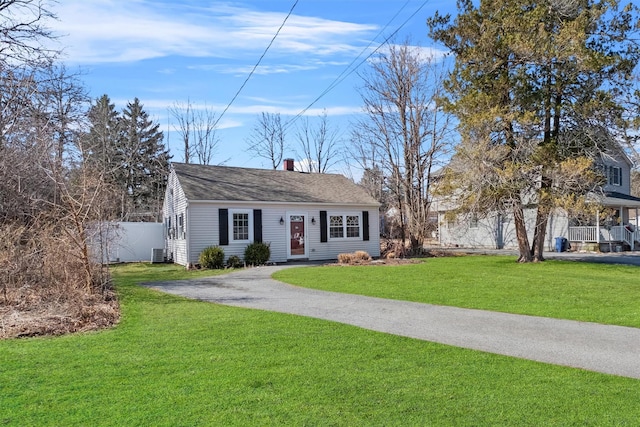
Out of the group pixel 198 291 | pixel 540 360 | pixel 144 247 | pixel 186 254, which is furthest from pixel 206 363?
pixel 144 247

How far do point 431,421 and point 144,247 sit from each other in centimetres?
2241

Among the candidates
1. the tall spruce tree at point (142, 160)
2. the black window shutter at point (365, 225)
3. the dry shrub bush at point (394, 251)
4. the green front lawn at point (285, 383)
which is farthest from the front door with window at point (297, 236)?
the tall spruce tree at point (142, 160)

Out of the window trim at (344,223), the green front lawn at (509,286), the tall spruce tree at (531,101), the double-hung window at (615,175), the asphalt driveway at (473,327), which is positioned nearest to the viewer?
the asphalt driveway at (473,327)

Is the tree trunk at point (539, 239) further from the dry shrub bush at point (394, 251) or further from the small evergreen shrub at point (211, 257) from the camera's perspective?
the small evergreen shrub at point (211, 257)

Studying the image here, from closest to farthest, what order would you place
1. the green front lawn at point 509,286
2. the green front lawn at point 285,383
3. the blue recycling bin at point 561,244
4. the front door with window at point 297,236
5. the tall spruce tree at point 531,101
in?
the green front lawn at point 285,383, the green front lawn at point 509,286, the tall spruce tree at point 531,101, the front door with window at point 297,236, the blue recycling bin at point 561,244

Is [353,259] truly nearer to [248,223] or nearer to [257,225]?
[257,225]

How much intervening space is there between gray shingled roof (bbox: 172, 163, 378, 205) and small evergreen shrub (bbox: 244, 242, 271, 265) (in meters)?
1.89

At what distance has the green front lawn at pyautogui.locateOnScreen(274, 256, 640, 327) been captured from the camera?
9.32m

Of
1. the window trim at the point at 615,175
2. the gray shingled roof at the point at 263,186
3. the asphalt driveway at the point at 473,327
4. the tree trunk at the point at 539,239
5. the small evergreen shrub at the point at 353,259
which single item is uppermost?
the window trim at the point at 615,175

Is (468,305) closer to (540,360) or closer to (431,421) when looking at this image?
(540,360)

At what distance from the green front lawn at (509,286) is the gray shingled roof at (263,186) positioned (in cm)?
512

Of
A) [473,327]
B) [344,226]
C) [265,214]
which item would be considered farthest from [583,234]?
[473,327]

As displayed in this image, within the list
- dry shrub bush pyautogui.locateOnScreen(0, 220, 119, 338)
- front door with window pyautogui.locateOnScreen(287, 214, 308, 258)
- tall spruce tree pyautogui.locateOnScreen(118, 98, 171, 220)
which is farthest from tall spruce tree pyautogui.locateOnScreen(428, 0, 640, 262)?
tall spruce tree pyautogui.locateOnScreen(118, 98, 171, 220)

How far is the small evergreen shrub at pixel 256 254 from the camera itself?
2022cm
